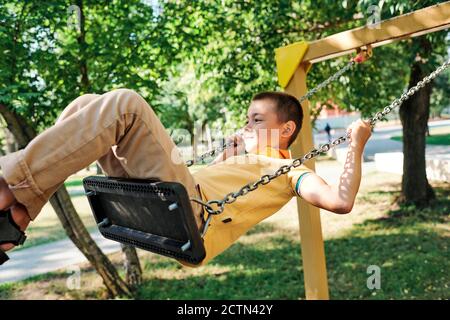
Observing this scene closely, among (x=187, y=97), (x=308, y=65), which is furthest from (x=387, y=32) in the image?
(x=187, y=97)

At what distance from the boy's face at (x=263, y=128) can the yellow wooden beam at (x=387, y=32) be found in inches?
32.5

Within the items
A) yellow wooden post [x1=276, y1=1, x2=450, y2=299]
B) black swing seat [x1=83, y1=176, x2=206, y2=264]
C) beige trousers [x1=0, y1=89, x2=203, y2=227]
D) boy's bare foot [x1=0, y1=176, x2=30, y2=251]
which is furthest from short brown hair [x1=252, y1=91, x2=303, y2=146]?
boy's bare foot [x1=0, y1=176, x2=30, y2=251]

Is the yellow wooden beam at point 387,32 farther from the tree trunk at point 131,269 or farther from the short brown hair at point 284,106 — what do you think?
the tree trunk at point 131,269

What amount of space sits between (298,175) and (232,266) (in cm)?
438

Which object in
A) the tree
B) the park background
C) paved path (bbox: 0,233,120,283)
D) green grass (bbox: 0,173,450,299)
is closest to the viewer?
the park background

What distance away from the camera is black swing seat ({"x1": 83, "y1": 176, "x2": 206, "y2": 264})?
6.28 ft

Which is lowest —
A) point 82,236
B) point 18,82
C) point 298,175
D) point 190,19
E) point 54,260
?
point 54,260

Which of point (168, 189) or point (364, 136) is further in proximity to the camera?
point (364, 136)

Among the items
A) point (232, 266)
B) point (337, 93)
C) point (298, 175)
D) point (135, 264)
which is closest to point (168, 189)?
point (298, 175)

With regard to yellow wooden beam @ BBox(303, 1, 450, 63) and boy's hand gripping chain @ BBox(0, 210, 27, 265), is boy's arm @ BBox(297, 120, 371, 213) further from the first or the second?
boy's hand gripping chain @ BBox(0, 210, 27, 265)

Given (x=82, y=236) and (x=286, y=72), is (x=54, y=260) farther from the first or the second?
(x=286, y=72)

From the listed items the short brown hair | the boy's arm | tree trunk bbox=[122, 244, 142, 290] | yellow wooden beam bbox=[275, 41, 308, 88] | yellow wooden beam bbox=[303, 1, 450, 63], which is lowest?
tree trunk bbox=[122, 244, 142, 290]

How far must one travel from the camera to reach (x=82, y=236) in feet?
17.7

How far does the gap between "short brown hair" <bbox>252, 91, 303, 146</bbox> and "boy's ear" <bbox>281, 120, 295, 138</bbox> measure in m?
0.02
